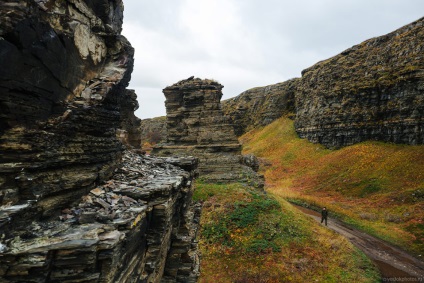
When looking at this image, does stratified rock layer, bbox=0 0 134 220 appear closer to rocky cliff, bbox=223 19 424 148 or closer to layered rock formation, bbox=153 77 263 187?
layered rock formation, bbox=153 77 263 187

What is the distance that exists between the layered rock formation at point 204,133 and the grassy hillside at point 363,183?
1188 cm

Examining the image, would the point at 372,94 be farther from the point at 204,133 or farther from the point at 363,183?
the point at 204,133

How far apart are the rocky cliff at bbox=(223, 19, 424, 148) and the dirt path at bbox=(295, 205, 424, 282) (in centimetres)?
2461

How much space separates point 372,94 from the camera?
4772cm

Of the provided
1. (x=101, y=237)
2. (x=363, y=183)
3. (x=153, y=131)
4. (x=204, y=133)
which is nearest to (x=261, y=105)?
(x=153, y=131)

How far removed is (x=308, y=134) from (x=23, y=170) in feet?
204

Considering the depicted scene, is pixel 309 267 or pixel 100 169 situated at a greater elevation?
pixel 100 169

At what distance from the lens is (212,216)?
23812mm

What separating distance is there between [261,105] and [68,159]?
79580 millimetres

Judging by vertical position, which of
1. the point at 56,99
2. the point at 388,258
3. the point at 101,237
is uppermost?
the point at 56,99

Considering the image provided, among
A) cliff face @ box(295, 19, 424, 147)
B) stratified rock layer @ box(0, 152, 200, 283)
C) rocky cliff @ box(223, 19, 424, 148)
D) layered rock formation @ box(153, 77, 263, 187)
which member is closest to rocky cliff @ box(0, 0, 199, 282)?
stratified rock layer @ box(0, 152, 200, 283)

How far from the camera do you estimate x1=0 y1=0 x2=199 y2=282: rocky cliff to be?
5520 millimetres

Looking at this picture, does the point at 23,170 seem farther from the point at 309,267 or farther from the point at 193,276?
the point at 309,267

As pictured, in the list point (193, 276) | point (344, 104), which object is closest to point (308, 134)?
point (344, 104)
